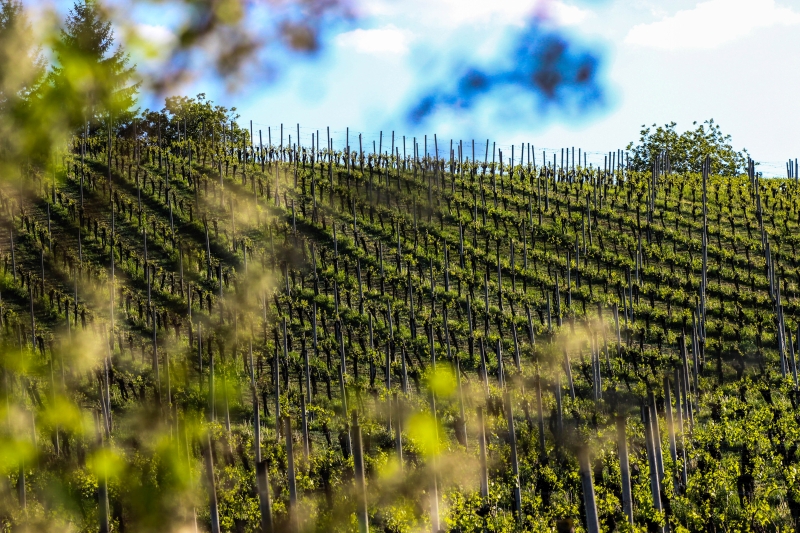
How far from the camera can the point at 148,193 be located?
142ft

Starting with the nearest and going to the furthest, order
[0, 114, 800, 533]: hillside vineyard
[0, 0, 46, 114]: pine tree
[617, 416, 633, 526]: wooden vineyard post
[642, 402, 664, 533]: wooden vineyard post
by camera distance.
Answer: [0, 0, 46, 114]: pine tree, [617, 416, 633, 526]: wooden vineyard post, [642, 402, 664, 533]: wooden vineyard post, [0, 114, 800, 533]: hillside vineyard

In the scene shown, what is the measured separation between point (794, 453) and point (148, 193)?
32.3 metres

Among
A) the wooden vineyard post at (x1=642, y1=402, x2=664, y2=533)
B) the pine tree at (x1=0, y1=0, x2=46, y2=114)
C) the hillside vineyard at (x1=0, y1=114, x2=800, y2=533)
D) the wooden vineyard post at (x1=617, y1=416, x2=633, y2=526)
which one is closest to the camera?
the pine tree at (x1=0, y1=0, x2=46, y2=114)

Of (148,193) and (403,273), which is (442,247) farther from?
(148,193)

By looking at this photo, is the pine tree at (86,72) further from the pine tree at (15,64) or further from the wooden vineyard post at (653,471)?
the wooden vineyard post at (653,471)

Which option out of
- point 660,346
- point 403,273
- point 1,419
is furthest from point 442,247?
point 1,419

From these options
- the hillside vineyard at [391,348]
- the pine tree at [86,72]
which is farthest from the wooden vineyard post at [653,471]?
the pine tree at [86,72]

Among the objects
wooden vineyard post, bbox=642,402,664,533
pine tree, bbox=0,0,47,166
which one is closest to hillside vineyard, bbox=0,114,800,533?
wooden vineyard post, bbox=642,402,664,533

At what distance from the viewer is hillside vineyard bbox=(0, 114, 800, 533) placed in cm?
1811

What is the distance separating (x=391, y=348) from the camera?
2938 centimetres

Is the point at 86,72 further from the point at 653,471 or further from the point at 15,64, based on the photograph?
the point at 653,471

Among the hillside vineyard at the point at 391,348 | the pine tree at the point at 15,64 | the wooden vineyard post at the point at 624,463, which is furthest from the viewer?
the hillside vineyard at the point at 391,348

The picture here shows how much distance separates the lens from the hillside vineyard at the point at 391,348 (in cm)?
1811

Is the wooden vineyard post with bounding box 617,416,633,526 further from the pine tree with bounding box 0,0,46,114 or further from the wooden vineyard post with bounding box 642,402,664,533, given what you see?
the pine tree with bounding box 0,0,46,114
